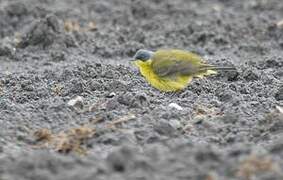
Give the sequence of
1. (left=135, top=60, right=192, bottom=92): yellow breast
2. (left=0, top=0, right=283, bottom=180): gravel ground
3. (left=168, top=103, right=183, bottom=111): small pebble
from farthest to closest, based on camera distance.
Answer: (left=135, top=60, right=192, bottom=92): yellow breast, (left=168, top=103, right=183, bottom=111): small pebble, (left=0, top=0, right=283, bottom=180): gravel ground

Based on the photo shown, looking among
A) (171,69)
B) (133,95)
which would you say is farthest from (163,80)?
(133,95)

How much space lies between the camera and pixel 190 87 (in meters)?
8.98

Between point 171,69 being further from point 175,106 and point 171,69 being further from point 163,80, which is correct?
point 175,106

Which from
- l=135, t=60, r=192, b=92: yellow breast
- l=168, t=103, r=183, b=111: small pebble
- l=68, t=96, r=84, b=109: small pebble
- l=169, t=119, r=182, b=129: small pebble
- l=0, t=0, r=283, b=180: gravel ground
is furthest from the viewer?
l=135, t=60, r=192, b=92: yellow breast


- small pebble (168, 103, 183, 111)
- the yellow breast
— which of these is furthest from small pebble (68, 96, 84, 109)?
the yellow breast

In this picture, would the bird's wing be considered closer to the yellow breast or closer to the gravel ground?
the yellow breast

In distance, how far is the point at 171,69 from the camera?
8.78 metres

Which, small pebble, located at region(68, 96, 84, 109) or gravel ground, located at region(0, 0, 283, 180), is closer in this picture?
gravel ground, located at region(0, 0, 283, 180)

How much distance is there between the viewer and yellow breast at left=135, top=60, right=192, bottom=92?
8.73m

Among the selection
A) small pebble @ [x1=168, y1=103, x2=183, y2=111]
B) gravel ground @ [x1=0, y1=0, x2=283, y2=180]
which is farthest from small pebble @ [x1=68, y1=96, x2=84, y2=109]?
small pebble @ [x1=168, y1=103, x2=183, y2=111]

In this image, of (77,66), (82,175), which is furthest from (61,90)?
(82,175)

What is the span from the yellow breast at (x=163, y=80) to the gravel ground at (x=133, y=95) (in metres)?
0.11

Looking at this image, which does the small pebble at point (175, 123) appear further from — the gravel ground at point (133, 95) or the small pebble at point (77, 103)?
the small pebble at point (77, 103)

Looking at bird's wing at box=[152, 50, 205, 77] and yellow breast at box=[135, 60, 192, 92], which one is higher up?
bird's wing at box=[152, 50, 205, 77]
